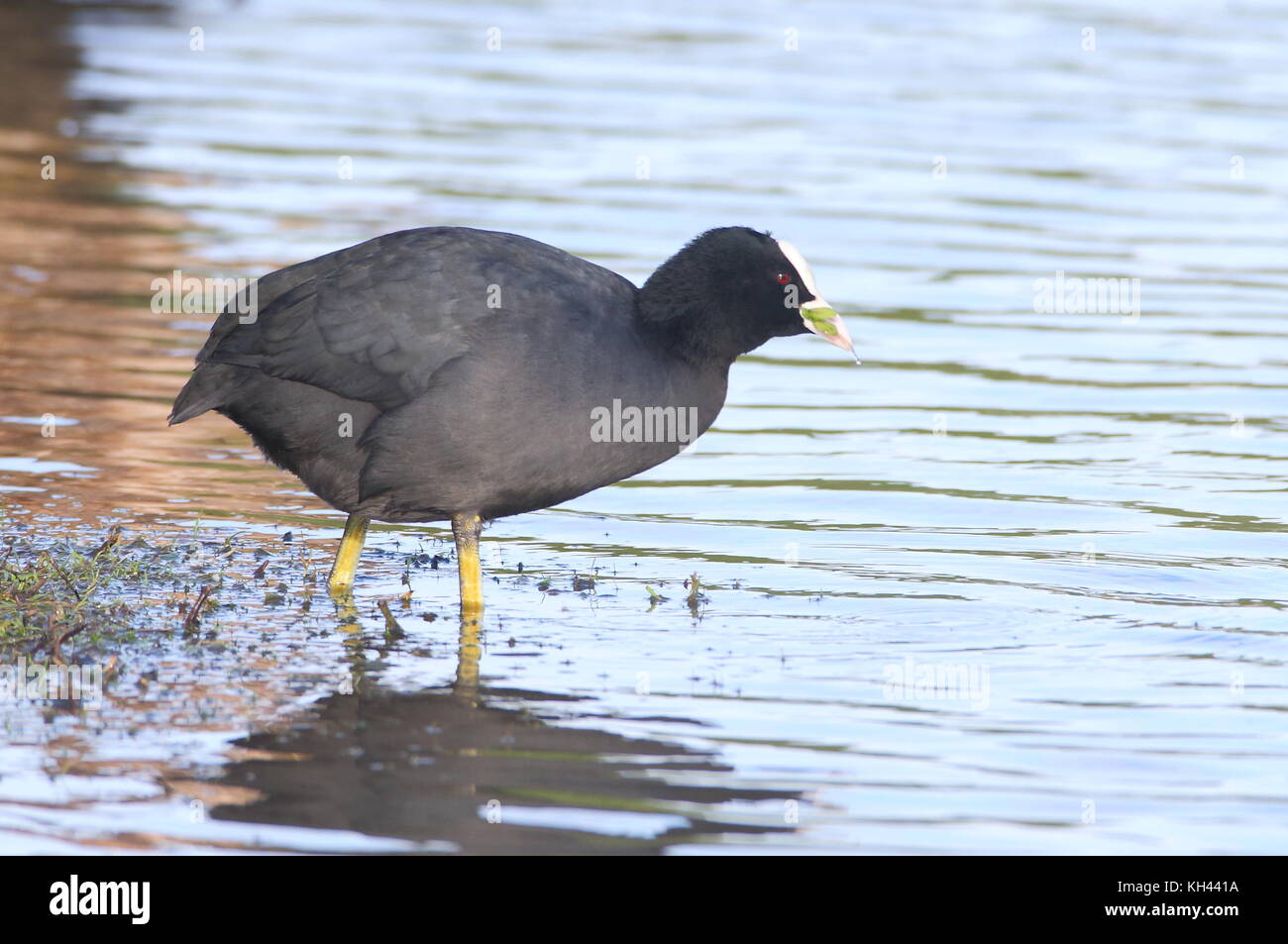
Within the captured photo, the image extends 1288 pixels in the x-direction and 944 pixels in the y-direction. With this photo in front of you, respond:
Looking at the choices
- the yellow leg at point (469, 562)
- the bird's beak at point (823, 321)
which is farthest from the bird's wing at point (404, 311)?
the bird's beak at point (823, 321)

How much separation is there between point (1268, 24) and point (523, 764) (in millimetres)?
22656

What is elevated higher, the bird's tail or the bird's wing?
the bird's wing

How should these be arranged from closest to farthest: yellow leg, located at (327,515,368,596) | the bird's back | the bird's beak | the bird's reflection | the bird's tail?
the bird's reflection → the bird's back → the bird's tail → the bird's beak → yellow leg, located at (327,515,368,596)

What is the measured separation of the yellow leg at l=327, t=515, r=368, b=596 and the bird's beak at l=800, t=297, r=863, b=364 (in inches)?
80.3

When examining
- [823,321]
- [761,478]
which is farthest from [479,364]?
[761,478]

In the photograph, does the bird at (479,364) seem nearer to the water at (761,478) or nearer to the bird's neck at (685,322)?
the bird's neck at (685,322)

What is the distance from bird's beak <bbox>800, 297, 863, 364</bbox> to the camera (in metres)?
8.03

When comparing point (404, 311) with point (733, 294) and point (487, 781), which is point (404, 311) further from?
point (487, 781)

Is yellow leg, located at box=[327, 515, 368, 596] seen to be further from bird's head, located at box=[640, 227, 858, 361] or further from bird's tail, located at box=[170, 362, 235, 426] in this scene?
bird's head, located at box=[640, 227, 858, 361]

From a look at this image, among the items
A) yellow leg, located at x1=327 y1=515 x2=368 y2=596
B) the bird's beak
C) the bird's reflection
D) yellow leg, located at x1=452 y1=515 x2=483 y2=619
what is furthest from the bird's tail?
the bird's beak

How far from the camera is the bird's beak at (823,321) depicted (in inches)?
316

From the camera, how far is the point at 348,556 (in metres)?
8.34

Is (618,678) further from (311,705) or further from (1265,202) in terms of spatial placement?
(1265,202)

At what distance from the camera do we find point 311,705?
6.87 metres
